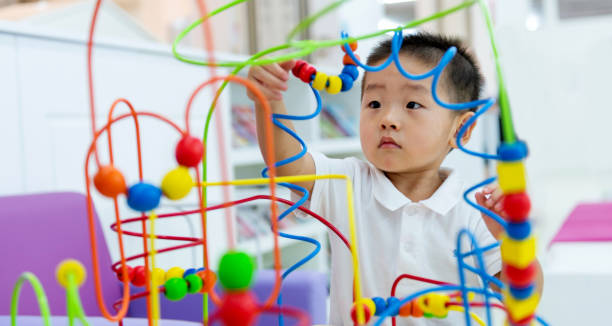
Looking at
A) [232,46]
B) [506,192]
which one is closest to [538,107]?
[232,46]

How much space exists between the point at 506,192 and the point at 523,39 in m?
5.78

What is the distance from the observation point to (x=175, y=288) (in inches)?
19.3

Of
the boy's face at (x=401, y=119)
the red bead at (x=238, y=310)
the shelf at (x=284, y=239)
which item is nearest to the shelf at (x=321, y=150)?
the shelf at (x=284, y=239)

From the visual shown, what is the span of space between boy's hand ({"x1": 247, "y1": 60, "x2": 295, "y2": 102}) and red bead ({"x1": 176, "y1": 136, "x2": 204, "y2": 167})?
0.21m

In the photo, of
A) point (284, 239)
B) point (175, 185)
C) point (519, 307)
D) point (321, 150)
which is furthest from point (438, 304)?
point (321, 150)

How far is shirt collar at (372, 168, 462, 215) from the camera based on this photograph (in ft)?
2.76

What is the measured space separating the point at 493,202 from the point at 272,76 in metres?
0.26

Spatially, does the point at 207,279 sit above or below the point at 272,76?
below

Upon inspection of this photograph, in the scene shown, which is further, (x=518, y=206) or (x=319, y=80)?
(x=319, y=80)

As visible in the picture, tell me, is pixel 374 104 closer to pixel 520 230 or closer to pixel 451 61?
pixel 451 61

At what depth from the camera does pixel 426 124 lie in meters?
0.76

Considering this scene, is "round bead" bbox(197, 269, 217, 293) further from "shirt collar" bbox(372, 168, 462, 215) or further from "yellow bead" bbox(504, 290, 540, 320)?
"shirt collar" bbox(372, 168, 462, 215)

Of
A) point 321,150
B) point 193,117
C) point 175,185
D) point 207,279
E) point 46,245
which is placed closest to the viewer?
point 175,185

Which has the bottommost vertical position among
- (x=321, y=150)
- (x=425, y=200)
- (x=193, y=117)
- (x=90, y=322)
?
(x=90, y=322)
